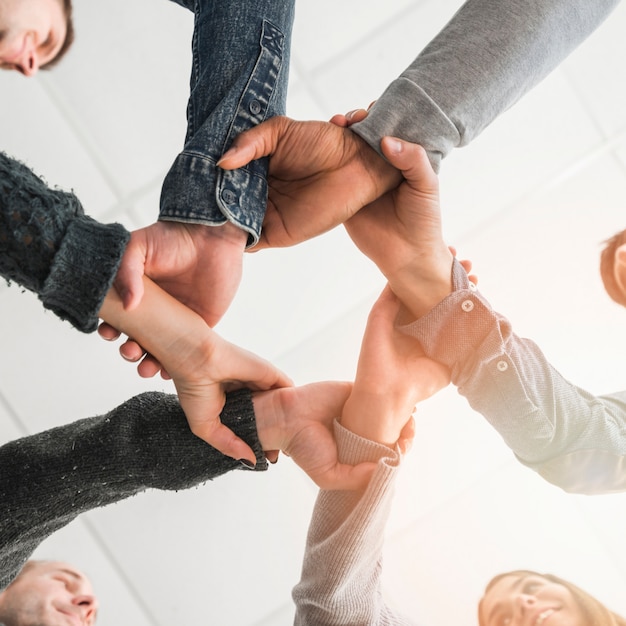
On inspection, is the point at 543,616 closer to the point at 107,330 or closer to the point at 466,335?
the point at 466,335

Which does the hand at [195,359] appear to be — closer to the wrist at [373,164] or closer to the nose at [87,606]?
the wrist at [373,164]

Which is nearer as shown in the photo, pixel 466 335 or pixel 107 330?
pixel 107 330

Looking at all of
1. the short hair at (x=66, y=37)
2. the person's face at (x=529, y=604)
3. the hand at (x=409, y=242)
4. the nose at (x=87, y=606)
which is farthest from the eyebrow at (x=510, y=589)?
the short hair at (x=66, y=37)

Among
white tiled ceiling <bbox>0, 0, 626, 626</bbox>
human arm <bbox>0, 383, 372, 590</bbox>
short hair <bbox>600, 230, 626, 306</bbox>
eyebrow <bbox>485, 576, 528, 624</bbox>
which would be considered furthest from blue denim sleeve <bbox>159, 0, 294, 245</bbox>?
eyebrow <bbox>485, 576, 528, 624</bbox>

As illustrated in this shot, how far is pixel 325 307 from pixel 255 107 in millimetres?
444

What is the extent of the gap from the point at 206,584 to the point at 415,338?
1.97ft

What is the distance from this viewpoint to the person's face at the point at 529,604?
1086 millimetres

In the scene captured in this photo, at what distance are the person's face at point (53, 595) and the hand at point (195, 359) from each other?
49 cm

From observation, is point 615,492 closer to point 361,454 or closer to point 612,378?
point 612,378

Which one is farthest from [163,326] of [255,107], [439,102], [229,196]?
[439,102]

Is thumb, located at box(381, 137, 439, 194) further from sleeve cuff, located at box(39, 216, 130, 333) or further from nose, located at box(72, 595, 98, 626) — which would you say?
nose, located at box(72, 595, 98, 626)

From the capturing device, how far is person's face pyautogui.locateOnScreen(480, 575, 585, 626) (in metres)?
1.09

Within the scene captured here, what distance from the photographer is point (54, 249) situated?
611mm

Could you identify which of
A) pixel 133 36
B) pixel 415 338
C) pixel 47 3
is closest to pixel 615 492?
pixel 415 338
